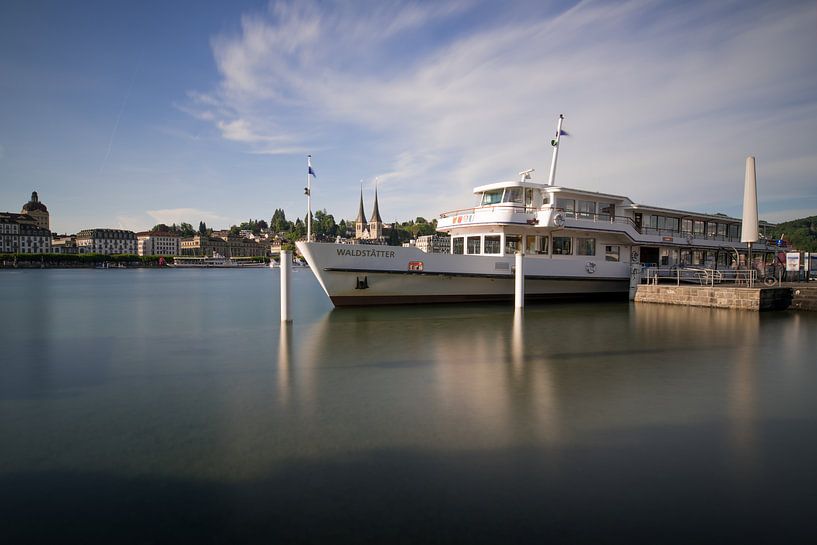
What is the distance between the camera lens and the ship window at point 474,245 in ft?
79.2

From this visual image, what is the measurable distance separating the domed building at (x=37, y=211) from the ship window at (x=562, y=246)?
20339cm

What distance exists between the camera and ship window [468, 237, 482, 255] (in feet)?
79.2

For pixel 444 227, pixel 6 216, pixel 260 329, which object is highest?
pixel 6 216

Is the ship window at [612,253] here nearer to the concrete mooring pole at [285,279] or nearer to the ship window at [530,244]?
the ship window at [530,244]

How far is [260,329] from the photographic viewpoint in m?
17.1

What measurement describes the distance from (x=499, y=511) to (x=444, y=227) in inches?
852

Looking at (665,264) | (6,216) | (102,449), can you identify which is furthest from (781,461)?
(6,216)

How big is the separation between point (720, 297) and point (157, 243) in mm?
196603

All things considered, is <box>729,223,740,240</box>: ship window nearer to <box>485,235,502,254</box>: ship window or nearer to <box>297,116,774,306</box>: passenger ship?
<box>297,116,774,306</box>: passenger ship

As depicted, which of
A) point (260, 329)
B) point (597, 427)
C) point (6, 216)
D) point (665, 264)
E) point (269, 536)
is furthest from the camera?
point (6, 216)

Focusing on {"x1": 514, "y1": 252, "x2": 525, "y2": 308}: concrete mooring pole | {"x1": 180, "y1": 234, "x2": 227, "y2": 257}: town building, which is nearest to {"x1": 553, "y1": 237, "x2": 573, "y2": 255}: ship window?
{"x1": 514, "y1": 252, "x2": 525, "y2": 308}: concrete mooring pole

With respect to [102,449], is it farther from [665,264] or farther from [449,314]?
[665,264]

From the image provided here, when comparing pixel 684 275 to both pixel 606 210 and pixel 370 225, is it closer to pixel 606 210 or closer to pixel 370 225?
pixel 606 210

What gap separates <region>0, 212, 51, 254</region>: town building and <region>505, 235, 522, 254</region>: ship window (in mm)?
181596
